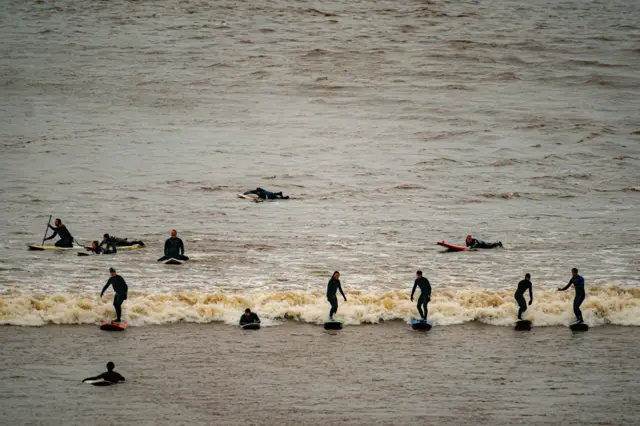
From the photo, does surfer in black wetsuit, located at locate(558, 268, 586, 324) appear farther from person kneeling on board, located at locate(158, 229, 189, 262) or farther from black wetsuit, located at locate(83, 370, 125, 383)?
person kneeling on board, located at locate(158, 229, 189, 262)

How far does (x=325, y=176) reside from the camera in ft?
155

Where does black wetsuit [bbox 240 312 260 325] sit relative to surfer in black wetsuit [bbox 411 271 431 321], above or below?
below

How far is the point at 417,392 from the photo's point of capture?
56.3 feet

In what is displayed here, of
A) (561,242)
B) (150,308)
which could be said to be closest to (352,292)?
(150,308)

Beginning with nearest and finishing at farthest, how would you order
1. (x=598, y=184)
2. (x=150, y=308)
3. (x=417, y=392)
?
(x=417, y=392) → (x=150, y=308) → (x=598, y=184)

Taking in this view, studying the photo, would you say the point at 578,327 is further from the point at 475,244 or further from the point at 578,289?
the point at 475,244

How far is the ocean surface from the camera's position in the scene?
21.0m

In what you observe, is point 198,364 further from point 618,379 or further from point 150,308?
point 618,379

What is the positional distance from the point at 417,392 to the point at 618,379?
4.36 meters

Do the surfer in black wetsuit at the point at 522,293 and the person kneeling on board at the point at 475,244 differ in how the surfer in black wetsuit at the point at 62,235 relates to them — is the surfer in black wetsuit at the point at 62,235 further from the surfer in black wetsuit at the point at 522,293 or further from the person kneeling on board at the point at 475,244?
the surfer in black wetsuit at the point at 522,293

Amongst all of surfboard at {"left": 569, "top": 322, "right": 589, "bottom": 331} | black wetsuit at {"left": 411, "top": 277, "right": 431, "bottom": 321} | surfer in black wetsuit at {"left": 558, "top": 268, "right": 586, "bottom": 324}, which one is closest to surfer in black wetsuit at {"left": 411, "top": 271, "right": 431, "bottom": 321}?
black wetsuit at {"left": 411, "top": 277, "right": 431, "bottom": 321}

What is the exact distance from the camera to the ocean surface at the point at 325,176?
21000mm

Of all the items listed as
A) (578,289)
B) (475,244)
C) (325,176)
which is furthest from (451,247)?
(325,176)

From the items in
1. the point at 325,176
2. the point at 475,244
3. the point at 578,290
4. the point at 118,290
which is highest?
the point at 325,176
